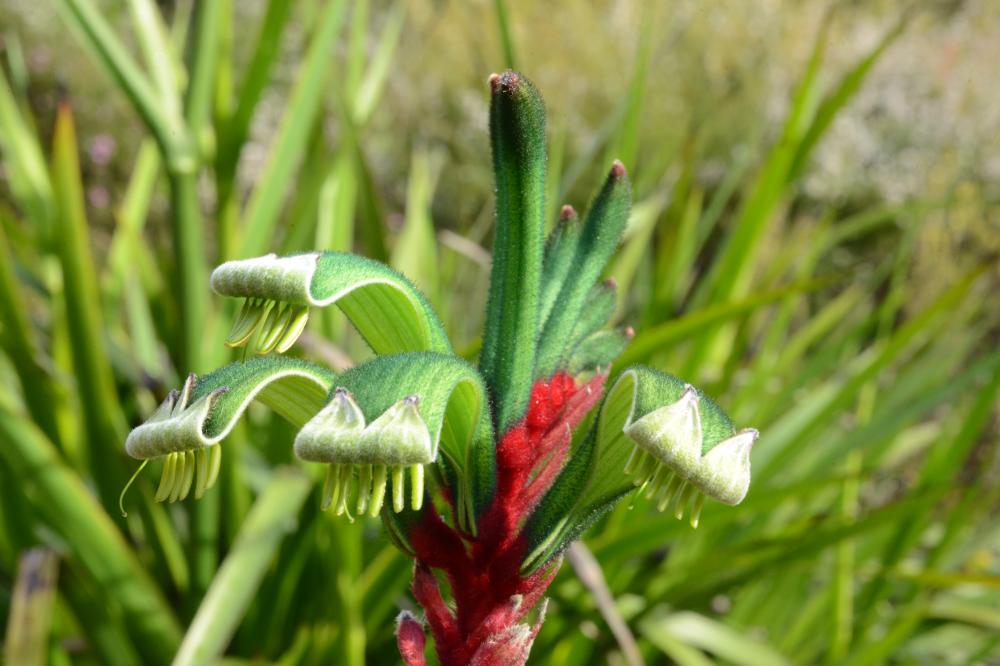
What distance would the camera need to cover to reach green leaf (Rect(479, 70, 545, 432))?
325 millimetres

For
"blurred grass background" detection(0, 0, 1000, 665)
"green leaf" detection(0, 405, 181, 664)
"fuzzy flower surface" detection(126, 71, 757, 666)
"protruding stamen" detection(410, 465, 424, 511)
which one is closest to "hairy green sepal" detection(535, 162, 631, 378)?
"fuzzy flower surface" detection(126, 71, 757, 666)

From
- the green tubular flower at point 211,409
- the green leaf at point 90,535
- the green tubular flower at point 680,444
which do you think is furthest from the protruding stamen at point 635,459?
the green leaf at point 90,535

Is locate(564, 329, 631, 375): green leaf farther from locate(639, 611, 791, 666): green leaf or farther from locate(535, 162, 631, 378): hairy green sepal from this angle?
locate(639, 611, 791, 666): green leaf

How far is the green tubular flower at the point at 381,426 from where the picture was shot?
25 centimetres

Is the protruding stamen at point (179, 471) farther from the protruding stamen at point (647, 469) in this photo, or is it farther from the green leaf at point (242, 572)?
the green leaf at point (242, 572)

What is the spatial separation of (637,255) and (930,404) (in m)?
0.54

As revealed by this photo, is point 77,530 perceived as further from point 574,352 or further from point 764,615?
point 764,615

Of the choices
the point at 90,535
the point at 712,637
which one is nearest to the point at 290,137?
the point at 90,535

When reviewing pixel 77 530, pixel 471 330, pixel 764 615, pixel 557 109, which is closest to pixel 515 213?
pixel 77 530

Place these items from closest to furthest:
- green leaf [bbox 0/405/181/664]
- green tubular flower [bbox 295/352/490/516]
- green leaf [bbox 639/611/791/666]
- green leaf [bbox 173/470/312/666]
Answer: green tubular flower [bbox 295/352/490/516] < green leaf [bbox 173/470/312/666] < green leaf [bbox 0/405/181/664] < green leaf [bbox 639/611/791/666]

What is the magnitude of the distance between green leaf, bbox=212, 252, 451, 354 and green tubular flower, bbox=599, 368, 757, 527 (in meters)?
0.08

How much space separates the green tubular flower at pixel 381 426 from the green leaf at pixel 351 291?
0.03m

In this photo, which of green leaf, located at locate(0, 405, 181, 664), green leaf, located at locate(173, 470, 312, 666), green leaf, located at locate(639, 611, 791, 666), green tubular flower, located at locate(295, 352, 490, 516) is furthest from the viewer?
green leaf, located at locate(639, 611, 791, 666)

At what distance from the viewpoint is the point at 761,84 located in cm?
342
